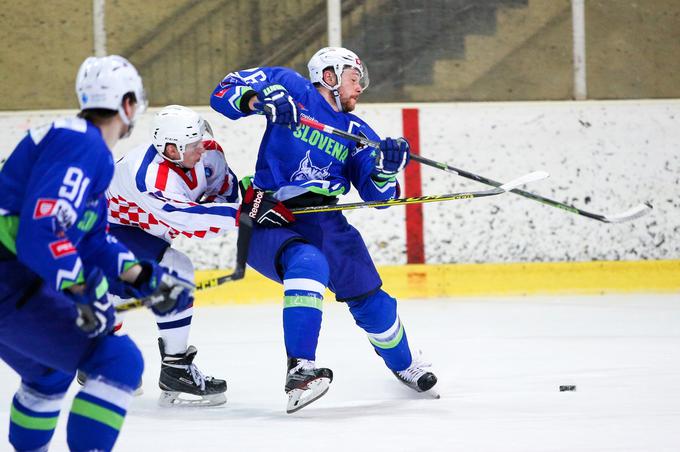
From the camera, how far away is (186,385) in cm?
343

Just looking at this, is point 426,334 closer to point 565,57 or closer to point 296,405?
point 296,405

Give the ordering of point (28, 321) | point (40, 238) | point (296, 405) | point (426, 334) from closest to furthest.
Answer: point (40, 238)
point (28, 321)
point (296, 405)
point (426, 334)

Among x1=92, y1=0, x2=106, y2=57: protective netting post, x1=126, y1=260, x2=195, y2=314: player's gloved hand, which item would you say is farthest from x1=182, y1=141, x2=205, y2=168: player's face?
Answer: x1=92, y1=0, x2=106, y2=57: protective netting post

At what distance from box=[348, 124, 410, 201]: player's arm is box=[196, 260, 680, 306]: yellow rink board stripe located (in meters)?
1.75

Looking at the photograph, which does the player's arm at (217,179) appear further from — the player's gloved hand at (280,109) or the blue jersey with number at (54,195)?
the blue jersey with number at (54,195)

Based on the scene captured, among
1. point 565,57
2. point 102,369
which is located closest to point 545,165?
point 565,57

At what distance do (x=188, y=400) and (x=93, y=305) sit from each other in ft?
4.37

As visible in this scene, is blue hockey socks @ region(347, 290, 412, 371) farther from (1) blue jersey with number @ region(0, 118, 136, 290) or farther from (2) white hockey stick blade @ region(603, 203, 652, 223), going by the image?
(1) blue jersey with number @ region(0, 118, 136, 290)

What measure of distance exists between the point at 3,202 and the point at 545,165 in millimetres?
3684

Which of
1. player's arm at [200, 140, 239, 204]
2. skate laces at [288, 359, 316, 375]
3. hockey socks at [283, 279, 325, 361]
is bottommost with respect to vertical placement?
skate laces at [288, 359, 316, 375]

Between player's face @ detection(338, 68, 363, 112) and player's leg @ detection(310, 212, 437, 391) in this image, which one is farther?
player's face @ detection(338, 68, 363, 112)

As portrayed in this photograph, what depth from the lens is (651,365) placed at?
12.4 ft

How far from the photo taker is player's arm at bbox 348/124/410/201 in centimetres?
342

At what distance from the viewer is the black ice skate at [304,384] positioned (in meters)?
3.11
